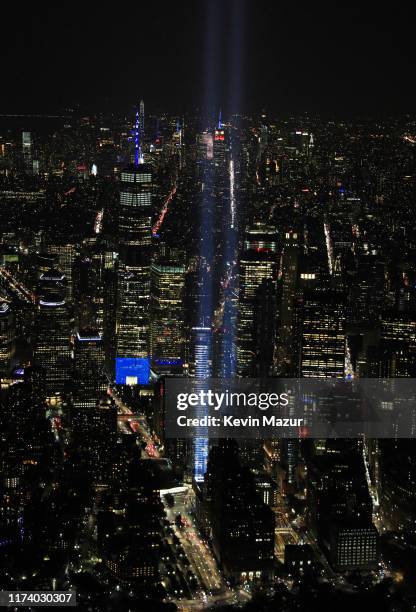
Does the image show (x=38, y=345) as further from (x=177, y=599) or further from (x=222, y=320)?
(x=177, y=599)

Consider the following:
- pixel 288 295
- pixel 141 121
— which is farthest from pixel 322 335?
pixel 141 121

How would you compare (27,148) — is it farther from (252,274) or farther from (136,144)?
(252,274)

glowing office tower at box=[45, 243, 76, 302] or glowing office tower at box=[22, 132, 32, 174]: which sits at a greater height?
glowing office tower at box=[22, 132, 32, 174]

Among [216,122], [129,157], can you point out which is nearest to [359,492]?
[216,122]

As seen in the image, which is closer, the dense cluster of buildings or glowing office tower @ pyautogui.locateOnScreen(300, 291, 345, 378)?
the dense cluster of buildings

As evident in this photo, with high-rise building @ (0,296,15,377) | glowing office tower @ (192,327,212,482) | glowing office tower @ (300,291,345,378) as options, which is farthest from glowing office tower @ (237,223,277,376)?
high-rise building @ (0,296,15,377)

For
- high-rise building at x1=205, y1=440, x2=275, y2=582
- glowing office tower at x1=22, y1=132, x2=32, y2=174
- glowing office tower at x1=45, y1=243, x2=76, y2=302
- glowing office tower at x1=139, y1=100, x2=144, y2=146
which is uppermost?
glowing office tower at x1=139, y1=100, x2=144, y2=146

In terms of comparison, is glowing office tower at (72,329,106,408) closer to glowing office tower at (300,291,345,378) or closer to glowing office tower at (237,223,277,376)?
glowing office tower at (237,223,277,376)
